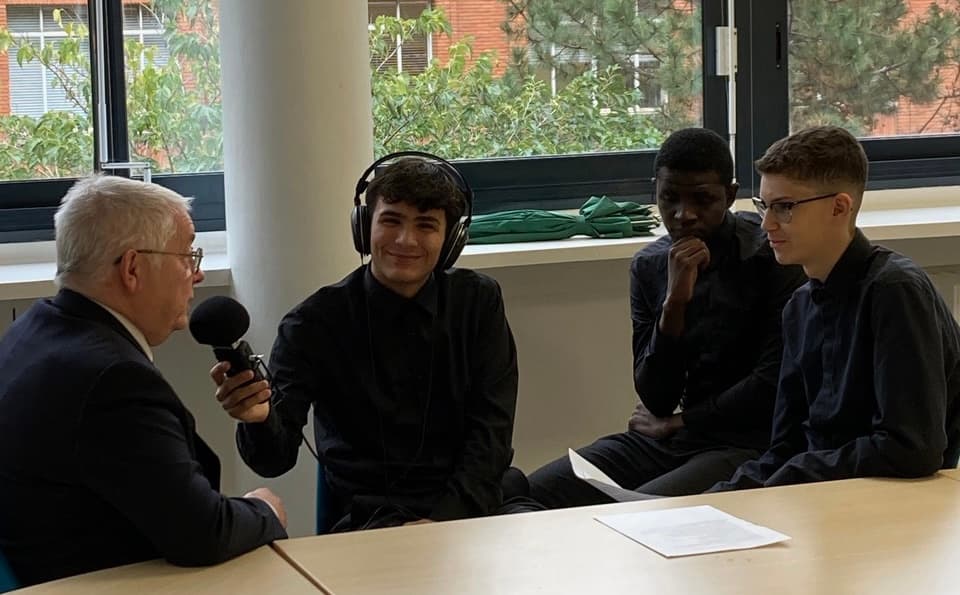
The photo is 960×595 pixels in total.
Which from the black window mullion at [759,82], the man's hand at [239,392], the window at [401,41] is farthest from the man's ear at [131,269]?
the black window mullion at [759,82]

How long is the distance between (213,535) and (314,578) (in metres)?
0.17

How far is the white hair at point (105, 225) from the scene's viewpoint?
189cm

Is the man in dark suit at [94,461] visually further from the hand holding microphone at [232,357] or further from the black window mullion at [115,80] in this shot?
the black window mullion at [115,80]

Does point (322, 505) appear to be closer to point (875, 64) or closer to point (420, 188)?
point (420, 188)

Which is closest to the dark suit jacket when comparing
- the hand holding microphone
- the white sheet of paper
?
the hand holding microphone

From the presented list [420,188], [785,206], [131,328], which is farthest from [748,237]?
[131,328]

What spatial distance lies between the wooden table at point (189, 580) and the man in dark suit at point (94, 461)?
0.03 m

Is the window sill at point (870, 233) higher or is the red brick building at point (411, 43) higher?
the red brick building at point (411, 43)

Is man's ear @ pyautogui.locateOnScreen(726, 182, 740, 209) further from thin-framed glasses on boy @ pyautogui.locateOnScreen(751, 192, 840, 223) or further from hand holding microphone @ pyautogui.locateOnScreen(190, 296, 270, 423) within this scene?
hand holding microphone @ pyautogui.locateOnScreen(190, 296, 270, 423)

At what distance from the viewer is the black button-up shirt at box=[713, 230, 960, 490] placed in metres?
2.17

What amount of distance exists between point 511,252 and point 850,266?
119cm

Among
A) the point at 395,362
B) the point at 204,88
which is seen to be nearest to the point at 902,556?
the point at 395,362

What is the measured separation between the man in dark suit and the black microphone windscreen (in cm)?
17

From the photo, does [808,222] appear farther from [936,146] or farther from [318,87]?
[936,146]
